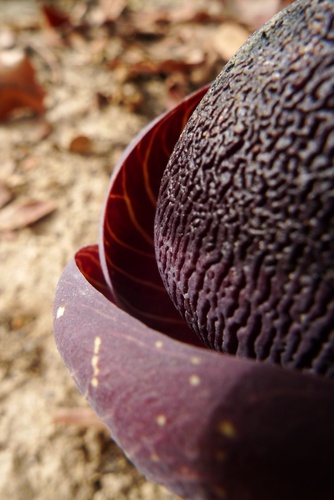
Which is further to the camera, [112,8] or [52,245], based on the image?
[112,8]

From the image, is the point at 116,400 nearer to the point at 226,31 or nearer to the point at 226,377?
the point at 226,377

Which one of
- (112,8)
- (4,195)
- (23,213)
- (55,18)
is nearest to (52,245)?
(23,213)

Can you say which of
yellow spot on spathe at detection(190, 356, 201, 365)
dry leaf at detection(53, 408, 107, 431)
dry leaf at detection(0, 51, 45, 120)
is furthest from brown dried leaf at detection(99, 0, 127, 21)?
yellow spot on spathe at detection(190, 356, 201, 365)

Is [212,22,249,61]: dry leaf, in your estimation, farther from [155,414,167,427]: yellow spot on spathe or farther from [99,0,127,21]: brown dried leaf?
[155,414,167,427]: yellow spot on spathe

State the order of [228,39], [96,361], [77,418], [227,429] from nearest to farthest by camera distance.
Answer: [227,429] → [96,361] → [77,418] → [228,39]

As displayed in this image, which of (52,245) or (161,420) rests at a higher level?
(161,420)

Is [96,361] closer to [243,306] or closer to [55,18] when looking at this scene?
[243,306]

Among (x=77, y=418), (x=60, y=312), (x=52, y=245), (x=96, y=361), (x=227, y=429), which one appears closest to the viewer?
A: (x=227, y=429)

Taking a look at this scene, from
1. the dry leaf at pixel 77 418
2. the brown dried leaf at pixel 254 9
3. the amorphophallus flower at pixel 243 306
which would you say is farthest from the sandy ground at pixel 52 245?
the brown dried leaf at pixel 254 9
